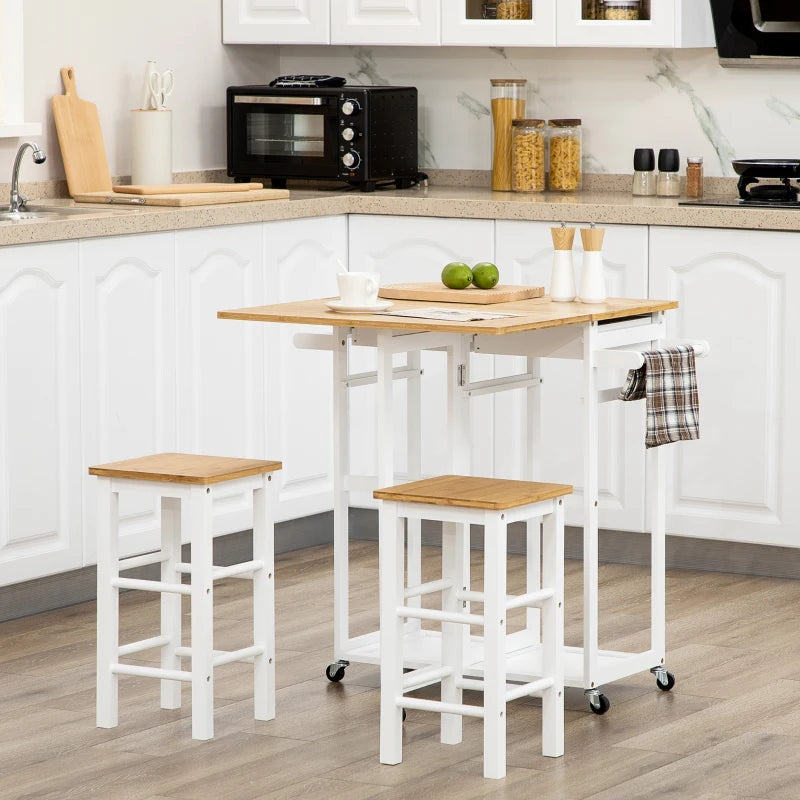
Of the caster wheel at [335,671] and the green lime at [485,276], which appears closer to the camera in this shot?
the green lime at [485,276]

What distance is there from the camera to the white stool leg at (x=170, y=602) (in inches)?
130

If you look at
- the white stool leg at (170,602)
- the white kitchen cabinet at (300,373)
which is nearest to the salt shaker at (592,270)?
the white stool leg at (170,602)

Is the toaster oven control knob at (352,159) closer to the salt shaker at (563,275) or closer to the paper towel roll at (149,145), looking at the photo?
the paper towel roll at (149,145)

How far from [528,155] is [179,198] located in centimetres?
118

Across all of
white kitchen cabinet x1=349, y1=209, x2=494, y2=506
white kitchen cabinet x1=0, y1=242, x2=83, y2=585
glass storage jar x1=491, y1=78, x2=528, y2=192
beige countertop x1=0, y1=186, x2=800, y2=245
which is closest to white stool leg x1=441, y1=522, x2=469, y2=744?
white kitchen cabinet x1=0, y1=242, x2=83, y2=585

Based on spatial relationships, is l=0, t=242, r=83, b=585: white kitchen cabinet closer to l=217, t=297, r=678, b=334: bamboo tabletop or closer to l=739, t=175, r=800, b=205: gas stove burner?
l=217, t=297, r=678, b=334: bamboo tabletop

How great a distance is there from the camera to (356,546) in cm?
494

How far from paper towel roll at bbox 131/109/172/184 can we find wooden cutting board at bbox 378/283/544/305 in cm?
167

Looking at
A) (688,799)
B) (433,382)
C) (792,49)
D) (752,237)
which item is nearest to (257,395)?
(433,382)

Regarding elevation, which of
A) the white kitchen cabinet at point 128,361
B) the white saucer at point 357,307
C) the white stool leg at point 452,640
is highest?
the white saucer at point 357,307

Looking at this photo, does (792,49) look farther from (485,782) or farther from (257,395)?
(485,782)

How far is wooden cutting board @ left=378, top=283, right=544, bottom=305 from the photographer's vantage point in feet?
10.8

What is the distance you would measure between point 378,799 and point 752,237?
206cm

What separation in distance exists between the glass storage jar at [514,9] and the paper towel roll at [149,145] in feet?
3.29
